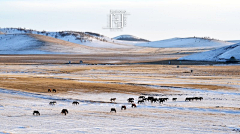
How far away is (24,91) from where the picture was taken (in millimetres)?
34781

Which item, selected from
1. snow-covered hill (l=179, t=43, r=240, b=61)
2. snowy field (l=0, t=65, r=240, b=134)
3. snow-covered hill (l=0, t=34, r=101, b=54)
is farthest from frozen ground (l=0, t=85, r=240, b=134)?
snow-covered hill (l=0, t=34, r=101, b=54)

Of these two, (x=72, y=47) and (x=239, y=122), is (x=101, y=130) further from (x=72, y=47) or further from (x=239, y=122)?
(x=72, y=47)

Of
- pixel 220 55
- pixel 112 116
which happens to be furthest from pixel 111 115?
pixel 220 55

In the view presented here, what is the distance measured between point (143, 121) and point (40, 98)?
40.4 feet

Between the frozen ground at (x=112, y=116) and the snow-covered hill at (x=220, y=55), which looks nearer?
the frozen ground at (x=112, y=116)

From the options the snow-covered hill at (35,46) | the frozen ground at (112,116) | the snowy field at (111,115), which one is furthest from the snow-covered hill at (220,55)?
the snow-covered hill at (35,46)

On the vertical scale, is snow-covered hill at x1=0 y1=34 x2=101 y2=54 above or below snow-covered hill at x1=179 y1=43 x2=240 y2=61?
above

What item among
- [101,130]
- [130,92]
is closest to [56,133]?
[101,130]

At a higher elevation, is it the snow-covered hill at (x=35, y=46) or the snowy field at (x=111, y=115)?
the snow-covered hill at (x=35, y=46)

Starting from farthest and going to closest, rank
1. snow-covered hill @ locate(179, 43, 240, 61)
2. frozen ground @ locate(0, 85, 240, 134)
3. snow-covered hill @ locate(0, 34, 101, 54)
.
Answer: snow-covered hill @ locate(0, 34, 101, 54)
snow-covered hill @ locate(179, 43, 240, 61)
frozen ground @ locate(0, 85, 240, 134)

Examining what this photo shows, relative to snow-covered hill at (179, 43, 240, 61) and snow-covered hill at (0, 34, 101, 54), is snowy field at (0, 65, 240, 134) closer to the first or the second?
snow-covered hill at (179, 43, 240, 61)

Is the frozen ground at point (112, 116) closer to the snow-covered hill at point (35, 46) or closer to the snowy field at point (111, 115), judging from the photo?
the snowy field at point (111, 115)

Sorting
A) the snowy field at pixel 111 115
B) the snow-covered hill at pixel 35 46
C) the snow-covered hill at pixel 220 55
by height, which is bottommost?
the snowy field at pixel 111 115

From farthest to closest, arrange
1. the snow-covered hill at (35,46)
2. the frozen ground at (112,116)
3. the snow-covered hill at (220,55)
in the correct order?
the snow-covered hill at (35,46) → the snow-covered hill at (220,55) → the frozen ground at (112,116)
